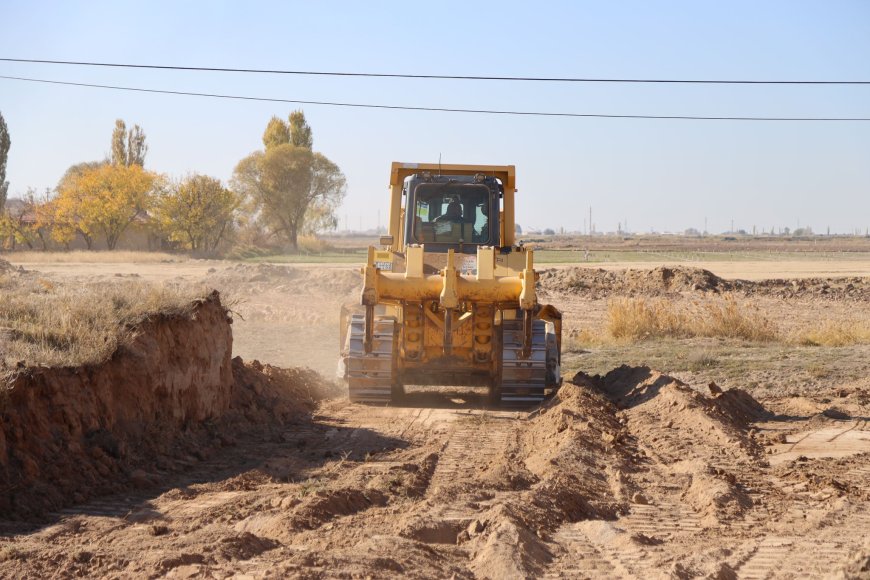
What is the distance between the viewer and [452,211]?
14.7m

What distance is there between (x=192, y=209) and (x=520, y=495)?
6447cm

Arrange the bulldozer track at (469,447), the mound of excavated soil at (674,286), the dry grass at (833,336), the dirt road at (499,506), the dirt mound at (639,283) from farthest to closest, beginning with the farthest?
1. the dirt mound at (639,283)
2. the mound of excavated soil at (674,286)
3. the dry grass at (833,336)
4. the bulldozer track at (469,447)
5. the dirt road at (499,506)

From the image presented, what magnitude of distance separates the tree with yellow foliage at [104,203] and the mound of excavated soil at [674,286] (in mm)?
37440

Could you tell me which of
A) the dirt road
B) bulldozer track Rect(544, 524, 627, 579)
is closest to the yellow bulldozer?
the dirt road

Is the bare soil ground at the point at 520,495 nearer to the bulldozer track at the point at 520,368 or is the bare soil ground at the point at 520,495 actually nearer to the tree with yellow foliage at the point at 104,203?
the bulldozer track at the point at 520,368

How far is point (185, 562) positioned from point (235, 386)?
22.7 feet

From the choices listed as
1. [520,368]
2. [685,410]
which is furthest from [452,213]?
[685,410]

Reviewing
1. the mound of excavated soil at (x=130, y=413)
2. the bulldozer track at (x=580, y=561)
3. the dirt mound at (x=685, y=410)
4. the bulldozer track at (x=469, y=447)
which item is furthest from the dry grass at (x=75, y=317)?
the dirt mound at (x=685, y=410)

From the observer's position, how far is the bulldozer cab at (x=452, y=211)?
47.3 feet

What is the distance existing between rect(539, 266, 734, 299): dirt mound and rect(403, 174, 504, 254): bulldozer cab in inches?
814

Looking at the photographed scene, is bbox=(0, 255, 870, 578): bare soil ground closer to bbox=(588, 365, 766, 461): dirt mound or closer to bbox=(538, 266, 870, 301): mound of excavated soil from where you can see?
bbox=(588, 365, 766, 461): dirt mound

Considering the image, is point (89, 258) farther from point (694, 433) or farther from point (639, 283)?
point (694, 433)

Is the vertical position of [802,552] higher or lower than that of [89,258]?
lower

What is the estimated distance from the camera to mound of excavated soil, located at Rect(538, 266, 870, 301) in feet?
116
